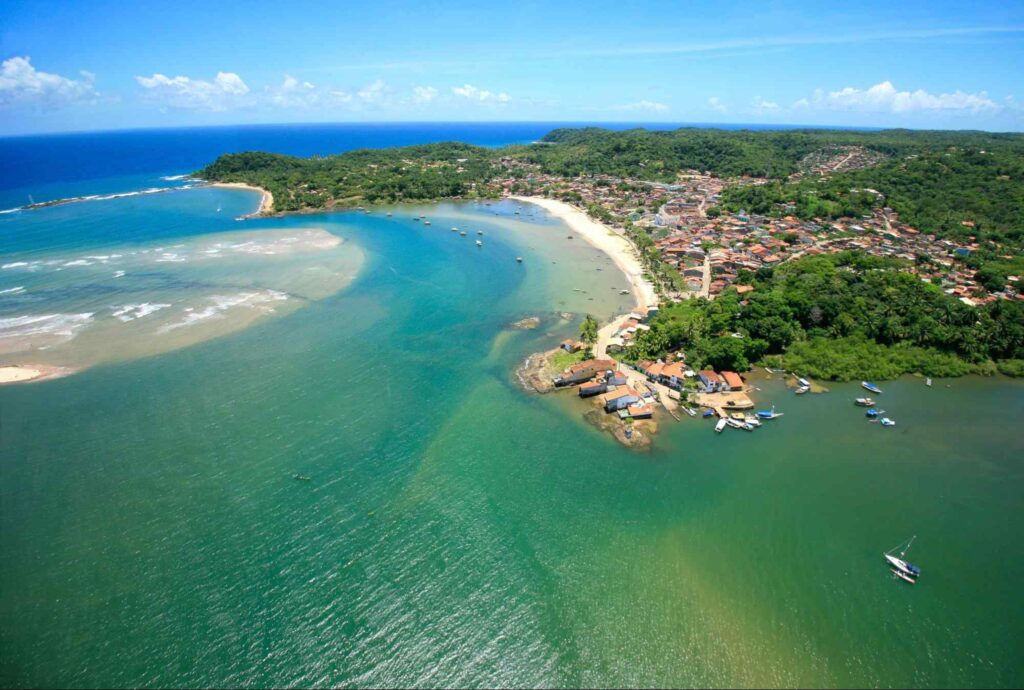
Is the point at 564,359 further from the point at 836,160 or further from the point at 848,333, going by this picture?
the point at 836,160

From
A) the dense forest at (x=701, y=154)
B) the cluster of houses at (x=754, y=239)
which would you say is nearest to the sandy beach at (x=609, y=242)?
the cluster of houses at (x=754, y=239)

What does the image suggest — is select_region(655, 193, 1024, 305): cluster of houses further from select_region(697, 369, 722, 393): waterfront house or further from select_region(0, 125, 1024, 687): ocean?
select_region(0, 125, 1024, 687): ocean

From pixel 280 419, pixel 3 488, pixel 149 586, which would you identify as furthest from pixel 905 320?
pixel 3 488

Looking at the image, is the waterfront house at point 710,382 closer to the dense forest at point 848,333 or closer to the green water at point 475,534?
the dense forest at point 848,333

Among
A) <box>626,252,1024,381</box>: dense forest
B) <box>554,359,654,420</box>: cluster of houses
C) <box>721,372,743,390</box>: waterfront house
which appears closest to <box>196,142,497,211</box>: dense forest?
<box>626,252,1024,381</box>: dense forest

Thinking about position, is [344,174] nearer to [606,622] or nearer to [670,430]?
[670,430]
